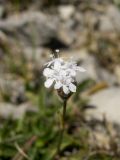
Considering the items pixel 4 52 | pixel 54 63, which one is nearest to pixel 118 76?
pixel 4 52

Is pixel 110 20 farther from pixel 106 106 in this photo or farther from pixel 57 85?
pixel 57 85

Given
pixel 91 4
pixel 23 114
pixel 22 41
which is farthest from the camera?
pixel 91 4

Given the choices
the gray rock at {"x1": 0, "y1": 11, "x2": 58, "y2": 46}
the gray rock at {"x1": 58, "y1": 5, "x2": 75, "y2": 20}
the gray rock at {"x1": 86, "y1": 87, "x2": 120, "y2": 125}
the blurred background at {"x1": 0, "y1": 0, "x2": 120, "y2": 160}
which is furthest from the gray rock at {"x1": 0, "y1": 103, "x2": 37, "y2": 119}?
the gray rock at {"x1": 58, "y1": 5, "x2": 75, "y2": 20}

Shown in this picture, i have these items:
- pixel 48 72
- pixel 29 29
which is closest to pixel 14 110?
pixel 29 29

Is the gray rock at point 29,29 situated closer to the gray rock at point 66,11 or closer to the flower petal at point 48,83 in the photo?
the gray rock at point 66,11

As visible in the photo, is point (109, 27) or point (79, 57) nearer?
point (79, 57)

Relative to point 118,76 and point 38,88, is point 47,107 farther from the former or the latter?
point 118,76

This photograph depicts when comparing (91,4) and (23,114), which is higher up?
(91,4)
